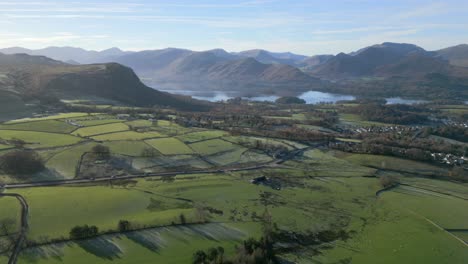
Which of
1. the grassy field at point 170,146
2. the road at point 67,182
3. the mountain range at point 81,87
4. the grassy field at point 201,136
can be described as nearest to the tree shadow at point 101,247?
the road at point 67,182

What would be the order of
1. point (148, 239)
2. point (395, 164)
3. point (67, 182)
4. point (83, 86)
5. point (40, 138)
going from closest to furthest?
point (148, 239), point (67, 182), point (40, 138), point (395, 164), point (83, 86)

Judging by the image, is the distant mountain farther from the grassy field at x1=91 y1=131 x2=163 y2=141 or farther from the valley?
the grassy field at x1=91 y1=131 x2=163 y2=141

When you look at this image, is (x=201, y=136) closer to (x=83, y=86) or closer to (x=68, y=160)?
(x=68, y=160)

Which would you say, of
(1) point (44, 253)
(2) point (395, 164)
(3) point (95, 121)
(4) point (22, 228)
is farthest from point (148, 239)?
(3) point (95, 121)

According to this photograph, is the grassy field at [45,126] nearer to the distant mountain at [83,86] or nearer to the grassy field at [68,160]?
the grassy field at [68,160]

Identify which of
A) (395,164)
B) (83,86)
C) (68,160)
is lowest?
(395,164)

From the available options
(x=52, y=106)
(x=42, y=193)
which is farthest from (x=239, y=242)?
(x=52, y=106)

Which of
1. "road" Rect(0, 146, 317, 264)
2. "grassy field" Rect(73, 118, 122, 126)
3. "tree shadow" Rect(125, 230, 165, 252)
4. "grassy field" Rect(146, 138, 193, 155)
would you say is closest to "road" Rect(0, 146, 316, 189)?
"road" Rect(0, 146, 317, 264)

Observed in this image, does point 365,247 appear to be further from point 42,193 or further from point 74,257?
point 42,193
